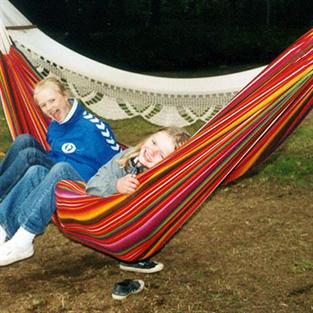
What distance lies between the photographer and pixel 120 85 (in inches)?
131

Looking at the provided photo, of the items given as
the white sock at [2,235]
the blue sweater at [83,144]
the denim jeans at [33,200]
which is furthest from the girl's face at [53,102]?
the white sock at [2,235]

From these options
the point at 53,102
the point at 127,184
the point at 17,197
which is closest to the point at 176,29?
the point at 53,102

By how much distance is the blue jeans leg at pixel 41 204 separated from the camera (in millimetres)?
2324

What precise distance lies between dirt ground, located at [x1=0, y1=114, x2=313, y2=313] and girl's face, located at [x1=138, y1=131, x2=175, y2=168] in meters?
0.60

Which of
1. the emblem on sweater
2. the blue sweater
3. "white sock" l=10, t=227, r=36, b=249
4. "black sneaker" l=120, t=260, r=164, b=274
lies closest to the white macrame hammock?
the blue sweater

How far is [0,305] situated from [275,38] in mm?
12326

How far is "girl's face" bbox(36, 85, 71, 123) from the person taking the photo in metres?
2.62

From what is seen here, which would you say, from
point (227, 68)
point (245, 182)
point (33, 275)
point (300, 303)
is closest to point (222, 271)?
point (300, 303)

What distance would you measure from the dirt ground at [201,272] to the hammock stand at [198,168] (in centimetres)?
35

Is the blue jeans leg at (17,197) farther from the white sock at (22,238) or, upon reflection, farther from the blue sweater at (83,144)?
the blue sweater at (83,144)

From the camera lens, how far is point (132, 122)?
6477mm

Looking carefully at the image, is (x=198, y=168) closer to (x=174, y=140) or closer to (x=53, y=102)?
(x=174, y=140)

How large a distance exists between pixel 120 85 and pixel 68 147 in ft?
2.62

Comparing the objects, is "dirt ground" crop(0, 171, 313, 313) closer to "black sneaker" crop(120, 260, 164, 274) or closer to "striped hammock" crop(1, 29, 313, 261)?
"black sneaker" crop(120, 260, 164, 274)
